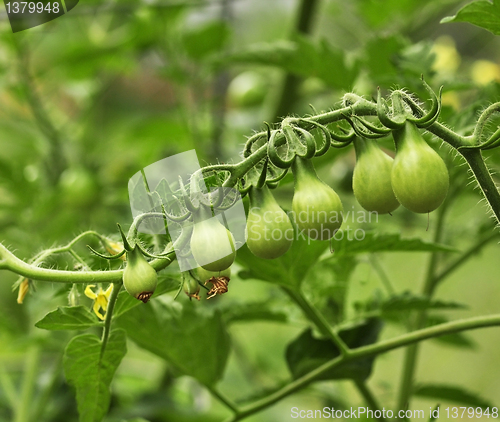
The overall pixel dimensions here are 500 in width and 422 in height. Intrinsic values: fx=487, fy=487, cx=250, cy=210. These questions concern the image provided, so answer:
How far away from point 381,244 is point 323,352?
0.13m

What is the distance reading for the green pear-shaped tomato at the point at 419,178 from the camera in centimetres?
22

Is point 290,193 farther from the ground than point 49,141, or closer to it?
closer to it

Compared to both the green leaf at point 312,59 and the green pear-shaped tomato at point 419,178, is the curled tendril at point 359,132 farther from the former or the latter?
the green leaf at point 312,59

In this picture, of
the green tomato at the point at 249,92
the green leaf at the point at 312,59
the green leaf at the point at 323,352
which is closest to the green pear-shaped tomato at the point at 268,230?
the green leaf at the point at 323,352

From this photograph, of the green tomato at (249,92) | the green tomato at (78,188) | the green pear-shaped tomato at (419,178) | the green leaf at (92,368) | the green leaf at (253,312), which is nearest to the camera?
the green pear-shaped tomato at (419,178)

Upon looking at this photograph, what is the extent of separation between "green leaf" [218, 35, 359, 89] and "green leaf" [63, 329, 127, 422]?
1.24 feet

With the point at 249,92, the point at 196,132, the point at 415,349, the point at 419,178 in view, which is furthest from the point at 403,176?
the point at 249,92

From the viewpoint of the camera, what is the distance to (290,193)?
880 millimetres

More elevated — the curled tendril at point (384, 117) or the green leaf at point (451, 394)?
the curled tendril at point (384, 117)

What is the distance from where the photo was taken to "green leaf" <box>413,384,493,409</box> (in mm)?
504

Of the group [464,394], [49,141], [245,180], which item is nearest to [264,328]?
[49,141]

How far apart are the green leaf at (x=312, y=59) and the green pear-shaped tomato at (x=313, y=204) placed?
349 millimetres

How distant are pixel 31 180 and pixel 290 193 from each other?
1.42 ft

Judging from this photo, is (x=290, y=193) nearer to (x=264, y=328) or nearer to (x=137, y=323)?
(x=137, y=323)
